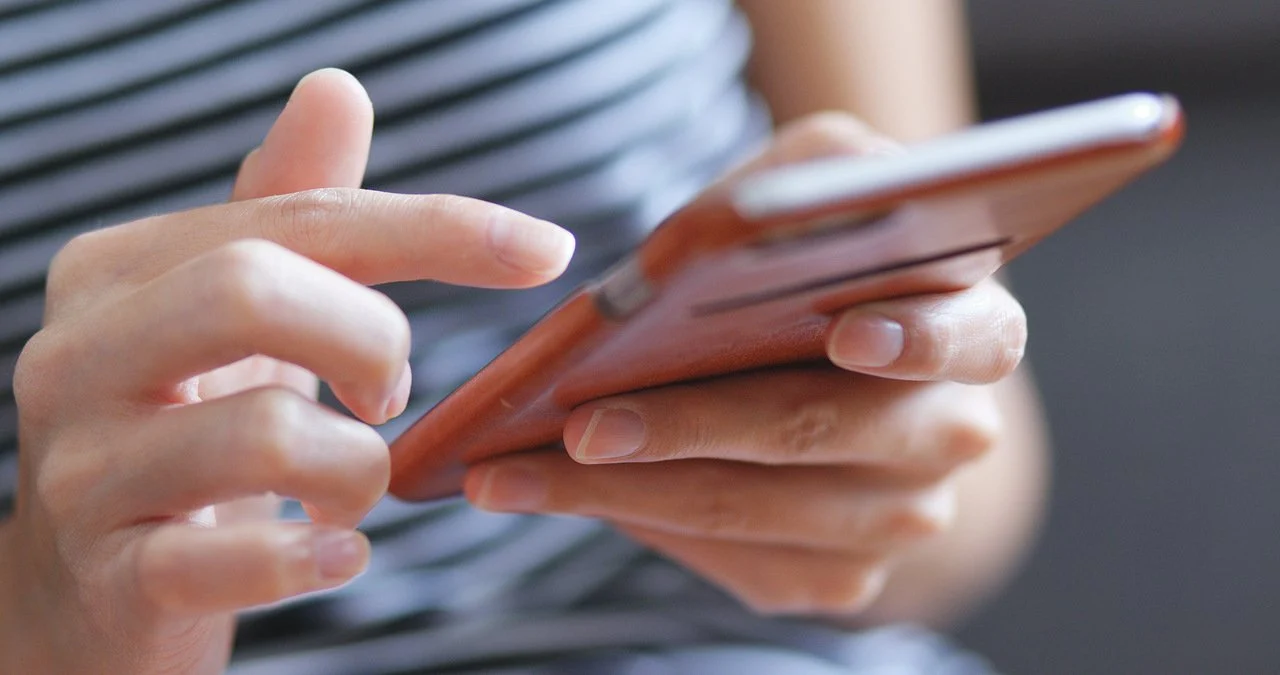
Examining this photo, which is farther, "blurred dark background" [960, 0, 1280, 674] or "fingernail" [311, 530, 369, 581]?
"blurred dark background" [960, 0, 1280, 674]

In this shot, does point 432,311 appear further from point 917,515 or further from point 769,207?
point 769,207

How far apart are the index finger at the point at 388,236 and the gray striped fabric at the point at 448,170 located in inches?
8.1

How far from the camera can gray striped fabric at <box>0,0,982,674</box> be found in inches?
20.1

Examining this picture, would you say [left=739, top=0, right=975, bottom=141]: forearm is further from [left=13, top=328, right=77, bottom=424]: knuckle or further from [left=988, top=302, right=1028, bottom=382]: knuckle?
[left=13, top=328, right=77, bottom=424]: knuckle

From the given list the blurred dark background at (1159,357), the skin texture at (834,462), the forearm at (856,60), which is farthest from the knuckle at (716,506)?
the blurred dark background at (1159,357)

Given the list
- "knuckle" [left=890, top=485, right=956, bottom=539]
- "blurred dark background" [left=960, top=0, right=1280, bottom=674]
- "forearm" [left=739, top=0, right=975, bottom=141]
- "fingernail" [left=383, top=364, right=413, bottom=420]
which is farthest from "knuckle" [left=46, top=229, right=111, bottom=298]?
"blurred dark background" [left=960, top=0, right=1280, bottom=674]

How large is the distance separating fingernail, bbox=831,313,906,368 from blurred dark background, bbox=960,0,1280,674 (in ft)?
3.17

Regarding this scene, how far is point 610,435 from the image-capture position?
13.8 inches

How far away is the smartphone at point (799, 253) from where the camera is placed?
232mm

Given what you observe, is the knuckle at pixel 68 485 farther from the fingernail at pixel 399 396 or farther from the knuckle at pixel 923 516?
the knuckle at pixel 923 516

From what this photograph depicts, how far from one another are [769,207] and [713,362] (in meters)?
0.13

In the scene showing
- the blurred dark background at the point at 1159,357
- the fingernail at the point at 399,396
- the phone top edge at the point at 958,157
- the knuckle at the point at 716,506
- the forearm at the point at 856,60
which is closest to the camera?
the phone top edge at the point at 958,157

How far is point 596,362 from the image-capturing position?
30 cm

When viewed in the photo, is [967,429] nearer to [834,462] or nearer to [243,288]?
[834,462]
